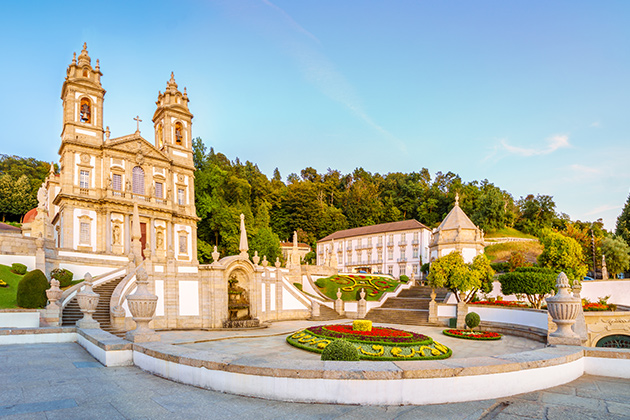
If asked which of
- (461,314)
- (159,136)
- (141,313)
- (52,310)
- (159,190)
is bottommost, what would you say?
(461,314)

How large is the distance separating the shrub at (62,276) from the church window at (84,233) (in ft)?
32.6

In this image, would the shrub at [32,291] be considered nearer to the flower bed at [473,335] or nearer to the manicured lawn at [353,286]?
the flower bed at [473,335]

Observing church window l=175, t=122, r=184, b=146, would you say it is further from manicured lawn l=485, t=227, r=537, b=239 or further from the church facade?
manicured lawn l=485, t=227, r=537, b=239

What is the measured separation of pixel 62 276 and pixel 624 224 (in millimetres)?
63752

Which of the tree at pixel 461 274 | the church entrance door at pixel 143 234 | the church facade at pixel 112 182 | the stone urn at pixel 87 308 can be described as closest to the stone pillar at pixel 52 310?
the stone urn at pixel 87 308

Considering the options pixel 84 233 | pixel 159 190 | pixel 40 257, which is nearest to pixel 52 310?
pixel 40 257

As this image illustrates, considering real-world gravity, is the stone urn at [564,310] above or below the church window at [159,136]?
below

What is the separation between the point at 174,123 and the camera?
41.5 m

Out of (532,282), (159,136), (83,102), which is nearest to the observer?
(532,282)

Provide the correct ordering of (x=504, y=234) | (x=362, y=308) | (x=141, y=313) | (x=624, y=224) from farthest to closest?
(x=504, y=234), (x=624, y=224), (x=362, y=308), (x=141, y=313)

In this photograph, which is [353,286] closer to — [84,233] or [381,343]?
[381,343]

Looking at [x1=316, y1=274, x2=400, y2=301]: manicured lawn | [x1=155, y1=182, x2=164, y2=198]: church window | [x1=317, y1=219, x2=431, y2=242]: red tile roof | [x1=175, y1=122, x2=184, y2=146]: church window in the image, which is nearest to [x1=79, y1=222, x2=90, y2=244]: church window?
[x1=155, y1=182, x2=164, y2=198]: church window

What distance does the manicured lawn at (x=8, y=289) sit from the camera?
1835 centimetres

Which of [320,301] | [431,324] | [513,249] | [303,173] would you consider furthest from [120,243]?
[303,173]
